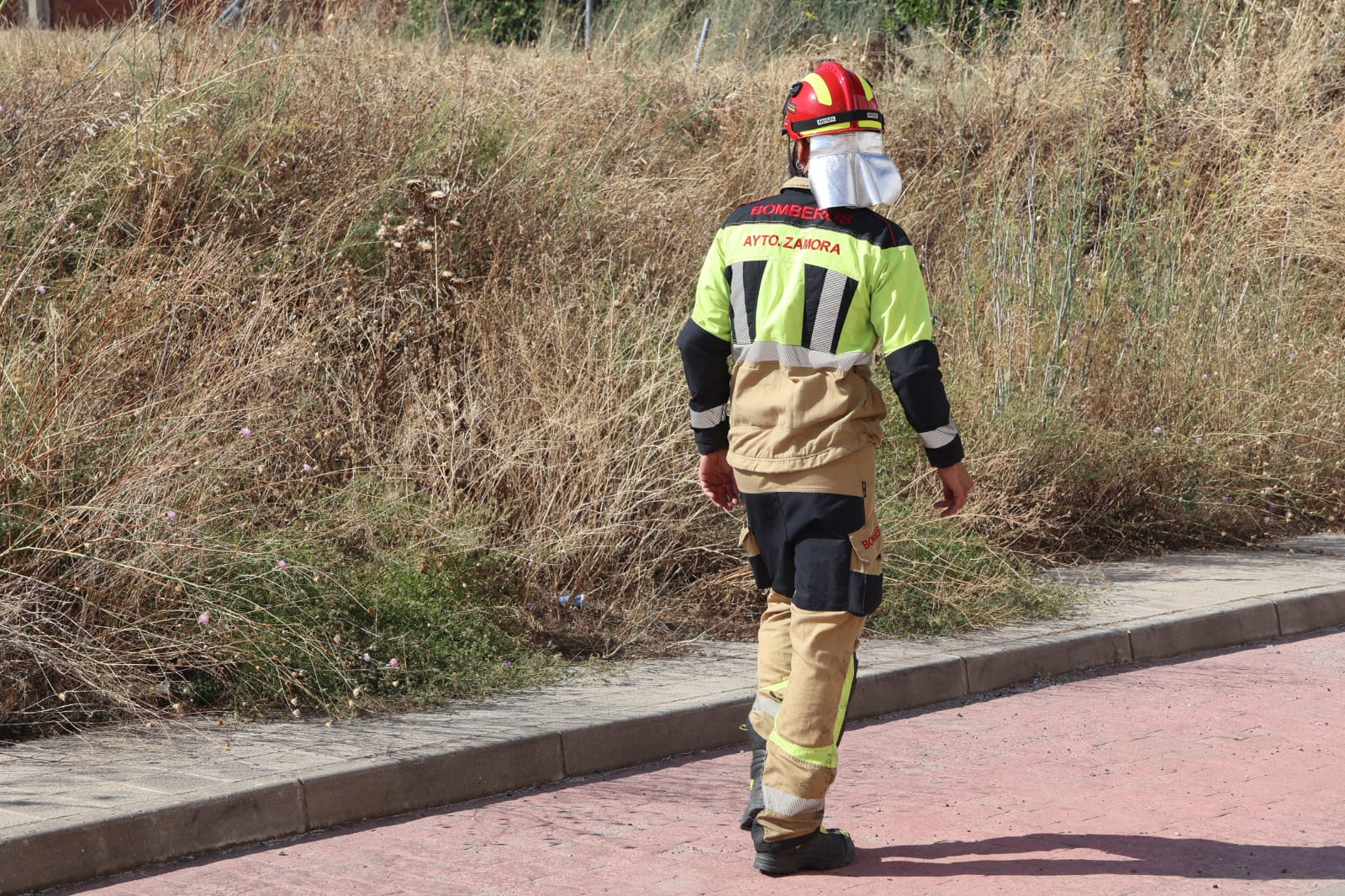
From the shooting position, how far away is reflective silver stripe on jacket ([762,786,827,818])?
4.43m

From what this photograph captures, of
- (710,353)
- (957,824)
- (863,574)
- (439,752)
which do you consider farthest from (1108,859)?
(439,752)

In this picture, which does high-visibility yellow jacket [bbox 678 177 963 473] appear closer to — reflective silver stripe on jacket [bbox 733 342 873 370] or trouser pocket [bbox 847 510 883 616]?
reflective silver stripe on jacket [bbox 733 342 873 370]

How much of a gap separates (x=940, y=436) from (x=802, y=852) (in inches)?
48.0

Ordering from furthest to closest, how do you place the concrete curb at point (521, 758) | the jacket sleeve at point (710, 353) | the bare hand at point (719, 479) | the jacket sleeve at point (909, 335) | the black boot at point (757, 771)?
1. the bare hand at point (719, 479)
2. the black boot at point (757, 771)
3. the jacket sleeve at point (710, 353)
4. the concrete curb at point (521, 758)
5. the jacket sleeve at point (909, 335)

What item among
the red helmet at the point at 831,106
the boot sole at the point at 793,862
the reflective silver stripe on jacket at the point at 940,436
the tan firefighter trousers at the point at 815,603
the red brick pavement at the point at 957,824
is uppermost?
the red helmet at the point at 831,106

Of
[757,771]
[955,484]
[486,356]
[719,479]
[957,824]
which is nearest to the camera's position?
[955,484]

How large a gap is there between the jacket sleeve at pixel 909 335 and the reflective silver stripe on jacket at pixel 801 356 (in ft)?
0.28

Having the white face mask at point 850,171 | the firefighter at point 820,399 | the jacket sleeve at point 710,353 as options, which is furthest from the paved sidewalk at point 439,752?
the white face mask at point 850,171

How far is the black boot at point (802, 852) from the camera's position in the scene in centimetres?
452

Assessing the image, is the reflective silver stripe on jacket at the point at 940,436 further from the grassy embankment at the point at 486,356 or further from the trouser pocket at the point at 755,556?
the grassy embankment at the point at 486,356

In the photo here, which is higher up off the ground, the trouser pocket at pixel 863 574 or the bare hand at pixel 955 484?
the bare hand at pixel 955 484

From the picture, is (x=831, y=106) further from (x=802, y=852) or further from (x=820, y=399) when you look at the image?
(x=802, y=852)

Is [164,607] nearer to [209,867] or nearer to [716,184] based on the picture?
[209,867]

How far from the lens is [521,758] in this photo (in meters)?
5.41
